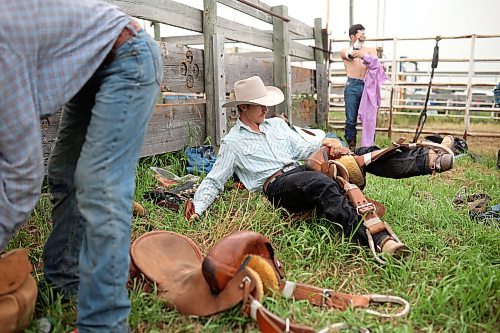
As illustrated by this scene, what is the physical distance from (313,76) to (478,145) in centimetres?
315

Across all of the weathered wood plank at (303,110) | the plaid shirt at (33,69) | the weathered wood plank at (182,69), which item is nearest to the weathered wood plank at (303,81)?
the weathered wood plank at (303,110)

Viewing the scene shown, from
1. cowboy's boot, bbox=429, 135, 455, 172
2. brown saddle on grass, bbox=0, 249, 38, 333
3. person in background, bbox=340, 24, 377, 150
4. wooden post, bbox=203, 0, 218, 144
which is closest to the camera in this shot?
brown saddle on grass, bbox=0, 249, 38, 333

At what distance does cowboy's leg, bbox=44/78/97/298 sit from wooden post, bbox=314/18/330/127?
23.6 feet

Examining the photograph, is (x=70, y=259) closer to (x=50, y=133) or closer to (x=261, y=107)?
(x=50, y=133)

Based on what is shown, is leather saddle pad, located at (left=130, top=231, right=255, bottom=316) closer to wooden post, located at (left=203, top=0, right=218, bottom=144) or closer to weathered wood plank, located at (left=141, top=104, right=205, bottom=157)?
weathered wood plank, located at (left=141, top=104, right=205, bottom=157)

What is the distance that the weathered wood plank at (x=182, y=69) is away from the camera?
180 inches

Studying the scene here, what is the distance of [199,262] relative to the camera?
2.59 metres

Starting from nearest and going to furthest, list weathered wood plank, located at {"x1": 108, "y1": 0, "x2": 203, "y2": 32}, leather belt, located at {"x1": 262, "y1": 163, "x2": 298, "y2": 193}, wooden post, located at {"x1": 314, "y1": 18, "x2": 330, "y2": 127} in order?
leather belt, located at {"x1": 262, "y1": 163, "x2": 298, "y2": 193} < weathered wood plank, located at {"x1": 108, "y1": 0, "x2": 203, "y2": 32} < wooden post, located at {"x1": 314, "y1": 18, "x2": 330, "y2": 127}

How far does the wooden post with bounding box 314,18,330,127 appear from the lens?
29.7ft

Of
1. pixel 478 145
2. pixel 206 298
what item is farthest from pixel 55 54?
pixel 478 145

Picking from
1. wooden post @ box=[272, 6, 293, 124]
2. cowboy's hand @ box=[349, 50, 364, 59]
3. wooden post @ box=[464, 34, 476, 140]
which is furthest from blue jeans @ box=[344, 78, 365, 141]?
wooden post @ box=[464, 34, 476, 140]

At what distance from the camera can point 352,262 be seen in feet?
9.59

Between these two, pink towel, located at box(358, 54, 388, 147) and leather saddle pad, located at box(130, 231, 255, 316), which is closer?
leather saddle pad, located at box(130, 231, 255, 316)

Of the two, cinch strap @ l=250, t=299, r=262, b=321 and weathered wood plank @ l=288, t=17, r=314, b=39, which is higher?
weathered wood plank @ l=288, t=17, r=314, b=39
